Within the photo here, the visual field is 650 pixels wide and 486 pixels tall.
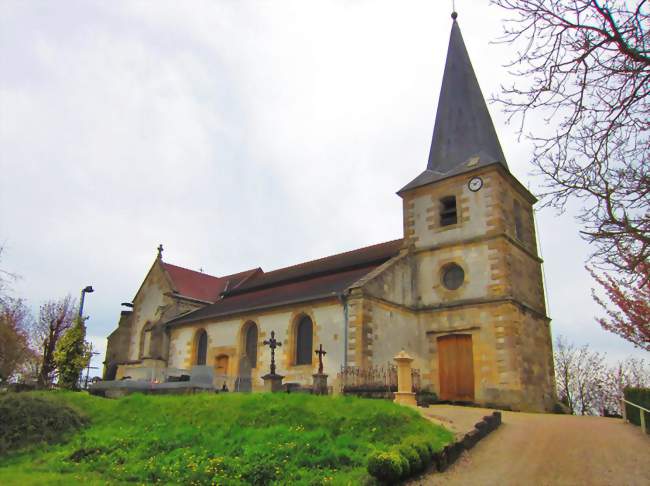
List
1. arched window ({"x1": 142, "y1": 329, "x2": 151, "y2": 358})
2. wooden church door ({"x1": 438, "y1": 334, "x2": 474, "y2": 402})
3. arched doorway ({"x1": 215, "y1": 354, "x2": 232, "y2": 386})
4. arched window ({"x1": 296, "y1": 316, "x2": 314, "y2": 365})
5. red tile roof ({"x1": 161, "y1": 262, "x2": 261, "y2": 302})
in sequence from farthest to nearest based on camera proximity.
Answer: red tile roof ({"x1": 161, "y1": 262, "x2": 261, "y2": 302}) → arched window ({"x1": 142, "y1": 329, "x2": 151, "y2": 358}) → arched doorway ({"x1": 215, "y1": 354, "x2": 232, "y2": 386}) → arched window ({"x1": 296, "y1": 316, "x2": 314, "y2": 365}) → wooden church door ({"x1": 438, "y1": 334, "x2": 474, "y2": 402})

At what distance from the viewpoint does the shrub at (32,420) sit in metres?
12.7

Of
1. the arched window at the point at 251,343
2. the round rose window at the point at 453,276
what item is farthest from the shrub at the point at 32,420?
the round rose window at the point at 453,276

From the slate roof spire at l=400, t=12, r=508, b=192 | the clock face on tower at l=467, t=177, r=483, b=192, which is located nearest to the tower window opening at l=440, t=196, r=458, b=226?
the clock face on tower at l=467, t=177, r=483, b=192

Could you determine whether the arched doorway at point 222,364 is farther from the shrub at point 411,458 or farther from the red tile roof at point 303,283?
the shrub at point 411,458

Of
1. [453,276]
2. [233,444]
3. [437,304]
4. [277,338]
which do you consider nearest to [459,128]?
[453,276]

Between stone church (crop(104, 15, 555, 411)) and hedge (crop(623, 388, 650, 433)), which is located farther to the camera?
stone church (crop(104, 15, 555, 411))

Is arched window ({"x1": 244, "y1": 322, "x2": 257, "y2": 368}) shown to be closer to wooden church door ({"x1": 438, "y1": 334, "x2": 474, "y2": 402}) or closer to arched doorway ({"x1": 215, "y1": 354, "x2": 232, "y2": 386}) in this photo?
arched doorway ({"x1": 215, "y1": 354, "x2": 232, "y2": 386})

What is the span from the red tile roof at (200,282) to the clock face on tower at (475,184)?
51.1 feet

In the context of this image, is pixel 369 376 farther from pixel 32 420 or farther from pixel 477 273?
pixel 32 420

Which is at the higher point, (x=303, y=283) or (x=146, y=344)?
(x=303, y=283)

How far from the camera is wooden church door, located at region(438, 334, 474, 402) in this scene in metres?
20.4

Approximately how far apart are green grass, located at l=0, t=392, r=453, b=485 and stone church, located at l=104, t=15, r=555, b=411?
7.28 m

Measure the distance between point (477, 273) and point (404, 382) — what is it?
308 inches

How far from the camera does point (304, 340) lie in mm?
22125
